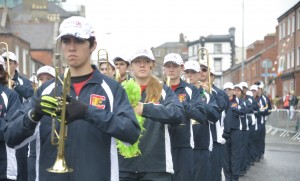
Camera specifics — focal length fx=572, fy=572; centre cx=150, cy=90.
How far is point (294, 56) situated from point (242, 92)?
36152 millimetres

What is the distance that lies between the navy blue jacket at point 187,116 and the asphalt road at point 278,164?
6142 mm

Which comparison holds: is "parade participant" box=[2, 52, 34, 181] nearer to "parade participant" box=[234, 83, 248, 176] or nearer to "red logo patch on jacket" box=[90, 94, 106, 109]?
"red logo patch on jacket" box=[90, 94, 106, 109]

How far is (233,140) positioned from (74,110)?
10.2m

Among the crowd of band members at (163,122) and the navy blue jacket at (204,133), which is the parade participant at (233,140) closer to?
the crowd of band members at (163,122)

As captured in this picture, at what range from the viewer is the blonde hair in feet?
21.3

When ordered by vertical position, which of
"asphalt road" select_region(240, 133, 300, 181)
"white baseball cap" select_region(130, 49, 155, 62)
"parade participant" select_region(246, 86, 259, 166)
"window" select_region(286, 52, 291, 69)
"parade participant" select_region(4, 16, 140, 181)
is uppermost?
"window" select_region(286, 52, 291, 69)

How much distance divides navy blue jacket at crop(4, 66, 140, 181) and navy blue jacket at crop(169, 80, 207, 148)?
10.7 feet

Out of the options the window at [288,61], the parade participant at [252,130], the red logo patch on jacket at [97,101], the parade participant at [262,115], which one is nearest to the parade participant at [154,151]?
the red logo patch on jacket at [97,101]

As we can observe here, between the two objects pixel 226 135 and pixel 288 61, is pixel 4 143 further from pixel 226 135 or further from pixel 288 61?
pixel 288 61

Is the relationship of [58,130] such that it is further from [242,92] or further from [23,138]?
[242,92]

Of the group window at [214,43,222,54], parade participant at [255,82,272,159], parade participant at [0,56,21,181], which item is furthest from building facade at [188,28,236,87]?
parade participant at [0,56,21,181]

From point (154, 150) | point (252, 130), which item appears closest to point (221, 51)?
point (252, 130)

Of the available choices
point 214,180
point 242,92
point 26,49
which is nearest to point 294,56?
point 26,49

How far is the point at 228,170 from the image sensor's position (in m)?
13.2
